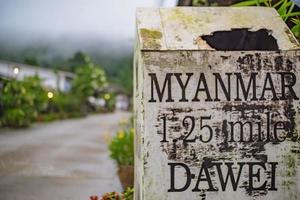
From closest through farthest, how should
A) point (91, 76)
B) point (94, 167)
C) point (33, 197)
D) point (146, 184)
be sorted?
point (146, 184) → point (33, 197) → point (94, 167) → point (91, 76)

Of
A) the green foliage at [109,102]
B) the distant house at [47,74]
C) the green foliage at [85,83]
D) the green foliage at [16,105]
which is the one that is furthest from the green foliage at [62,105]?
the green foliage at [109,102]

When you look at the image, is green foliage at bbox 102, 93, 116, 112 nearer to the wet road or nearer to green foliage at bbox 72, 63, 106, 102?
green foliage at bbox 72, 63, 106, 102

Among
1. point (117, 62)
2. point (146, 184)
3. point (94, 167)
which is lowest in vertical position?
point (94, 167)

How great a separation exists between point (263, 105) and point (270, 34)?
61 centimetres

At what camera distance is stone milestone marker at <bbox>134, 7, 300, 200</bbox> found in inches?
127

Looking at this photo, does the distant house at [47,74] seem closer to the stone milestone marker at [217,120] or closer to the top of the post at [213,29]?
the top of the post at [213,29]

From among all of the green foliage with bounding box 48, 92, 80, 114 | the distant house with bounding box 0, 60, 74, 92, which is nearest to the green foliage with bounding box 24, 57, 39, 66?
the distant house with bounding box 0, 60, 74, 92

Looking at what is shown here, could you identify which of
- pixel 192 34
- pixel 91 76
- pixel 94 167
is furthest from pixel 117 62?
pixel 192 34

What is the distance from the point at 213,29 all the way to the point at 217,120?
0.77 m

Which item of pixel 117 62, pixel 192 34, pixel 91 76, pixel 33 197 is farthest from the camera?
pixel 117 62

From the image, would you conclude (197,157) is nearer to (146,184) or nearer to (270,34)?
(146,184)

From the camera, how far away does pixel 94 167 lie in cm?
1034

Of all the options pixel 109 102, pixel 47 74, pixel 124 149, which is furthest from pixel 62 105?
pixel 124 149

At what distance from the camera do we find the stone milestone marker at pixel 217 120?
324 cm
